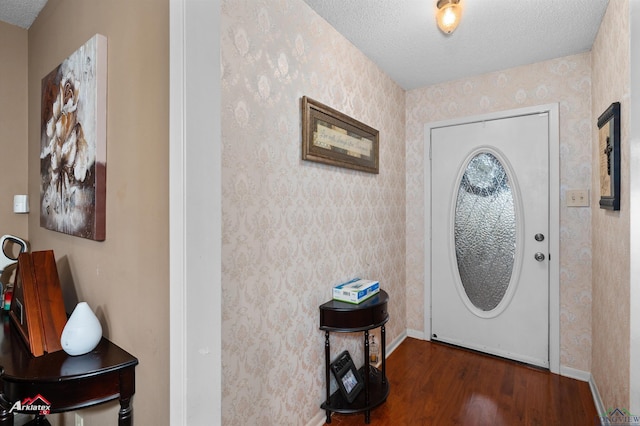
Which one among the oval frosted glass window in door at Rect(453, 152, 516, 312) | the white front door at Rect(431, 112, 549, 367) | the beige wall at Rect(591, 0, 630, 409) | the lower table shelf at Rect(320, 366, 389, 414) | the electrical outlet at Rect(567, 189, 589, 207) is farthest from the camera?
the oval frosted glass window in door at Rect(453, 152, 516, 312)

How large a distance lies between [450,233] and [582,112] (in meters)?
1.32

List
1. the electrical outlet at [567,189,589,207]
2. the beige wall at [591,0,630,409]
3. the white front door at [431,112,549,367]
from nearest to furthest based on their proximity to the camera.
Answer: the beige wall at [591,0,630,409]
the electrical outlet at [567,189,589,207]
the white front door at [431,112,549,367]

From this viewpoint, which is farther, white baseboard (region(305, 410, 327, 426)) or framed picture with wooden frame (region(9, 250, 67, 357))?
white baseboard (region(305, 410, 327, 426))

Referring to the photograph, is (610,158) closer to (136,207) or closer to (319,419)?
(319,419)

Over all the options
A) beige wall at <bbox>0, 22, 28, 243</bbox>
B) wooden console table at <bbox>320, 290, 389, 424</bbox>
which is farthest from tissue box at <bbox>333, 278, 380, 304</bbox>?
beige wall at <bbox>0, 22, 28, 243</bbox>

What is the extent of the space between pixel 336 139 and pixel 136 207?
4.25 ft

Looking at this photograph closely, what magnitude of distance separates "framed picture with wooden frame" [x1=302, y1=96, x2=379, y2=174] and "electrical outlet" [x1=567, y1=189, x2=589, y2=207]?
4.73ft

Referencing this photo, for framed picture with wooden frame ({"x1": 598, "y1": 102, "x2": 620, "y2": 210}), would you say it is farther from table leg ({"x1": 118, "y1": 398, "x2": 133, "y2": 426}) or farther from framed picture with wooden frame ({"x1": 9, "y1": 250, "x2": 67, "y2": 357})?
framed picture with wooden frame ({"x1": 9, "y1": 250, "x2": 67, "y2": 357})

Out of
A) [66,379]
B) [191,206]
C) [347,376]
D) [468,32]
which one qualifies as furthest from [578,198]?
[66,379]

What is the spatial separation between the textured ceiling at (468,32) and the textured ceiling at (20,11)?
154 centimetres

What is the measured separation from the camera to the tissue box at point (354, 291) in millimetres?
1979

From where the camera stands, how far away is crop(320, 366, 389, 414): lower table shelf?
191 centimetres

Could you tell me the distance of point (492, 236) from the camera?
275cm

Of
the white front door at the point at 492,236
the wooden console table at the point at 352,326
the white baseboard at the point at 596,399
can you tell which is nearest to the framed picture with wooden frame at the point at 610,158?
the white front door at the point at 492,236
